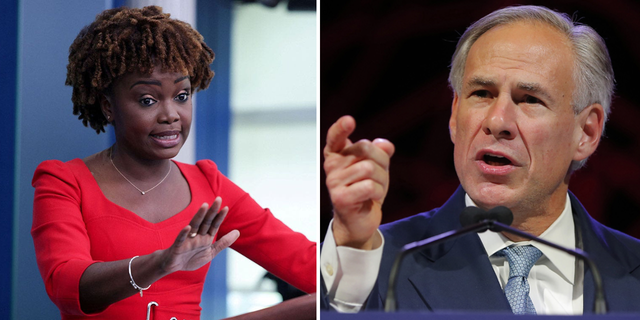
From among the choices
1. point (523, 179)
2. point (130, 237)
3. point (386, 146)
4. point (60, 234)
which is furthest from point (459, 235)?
point (60, 234)

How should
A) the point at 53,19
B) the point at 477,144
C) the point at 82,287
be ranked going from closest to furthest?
the point at 82,287 → the point at 477,144 → the point at 53,19

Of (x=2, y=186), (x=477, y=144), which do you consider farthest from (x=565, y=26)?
(x=2, y=186)

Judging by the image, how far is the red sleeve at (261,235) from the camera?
230 cm

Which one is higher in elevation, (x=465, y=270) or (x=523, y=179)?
(x=523, y=179)

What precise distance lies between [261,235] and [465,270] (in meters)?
0.73

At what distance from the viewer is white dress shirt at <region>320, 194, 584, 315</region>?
1836 mm

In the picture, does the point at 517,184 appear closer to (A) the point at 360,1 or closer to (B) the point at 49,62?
(A) the point at 360,1

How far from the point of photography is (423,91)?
2332mm

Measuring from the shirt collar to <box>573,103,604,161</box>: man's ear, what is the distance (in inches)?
6.6

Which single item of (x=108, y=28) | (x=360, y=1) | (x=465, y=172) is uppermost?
(x=360, y=1)

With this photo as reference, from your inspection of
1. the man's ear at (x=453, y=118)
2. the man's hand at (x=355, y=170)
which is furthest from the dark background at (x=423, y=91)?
the man's hand at (x=355, y=170)

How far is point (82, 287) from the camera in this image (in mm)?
1922

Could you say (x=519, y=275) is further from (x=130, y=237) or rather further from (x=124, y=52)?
(x=124, y=52)

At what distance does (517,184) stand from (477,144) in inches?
7.5
